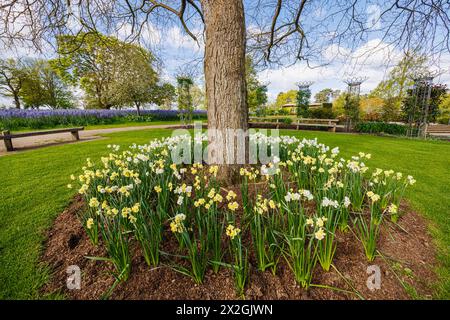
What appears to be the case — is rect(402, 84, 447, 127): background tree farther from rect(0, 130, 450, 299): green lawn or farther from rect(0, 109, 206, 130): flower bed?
rect(0, 109, 206, 130): flower bed

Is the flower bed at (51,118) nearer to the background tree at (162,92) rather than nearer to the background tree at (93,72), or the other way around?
the background tree at (93,72)

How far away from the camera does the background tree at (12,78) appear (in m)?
26.1

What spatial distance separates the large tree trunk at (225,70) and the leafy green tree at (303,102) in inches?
697

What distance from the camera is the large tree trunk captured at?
2.58m

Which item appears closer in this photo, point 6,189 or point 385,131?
point 6,189

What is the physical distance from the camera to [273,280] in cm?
158

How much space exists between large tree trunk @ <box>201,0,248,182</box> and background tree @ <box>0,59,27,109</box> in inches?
1461

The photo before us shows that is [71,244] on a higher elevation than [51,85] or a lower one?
lower

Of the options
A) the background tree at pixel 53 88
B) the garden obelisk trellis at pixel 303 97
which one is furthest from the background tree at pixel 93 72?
the garden obelisk trellis at pixel 303 97

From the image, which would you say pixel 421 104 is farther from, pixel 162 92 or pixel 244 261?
pixel 162 92

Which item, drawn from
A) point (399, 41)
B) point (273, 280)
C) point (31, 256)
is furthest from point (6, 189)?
point (399, 41)

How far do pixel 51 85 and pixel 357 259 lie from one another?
44448mm

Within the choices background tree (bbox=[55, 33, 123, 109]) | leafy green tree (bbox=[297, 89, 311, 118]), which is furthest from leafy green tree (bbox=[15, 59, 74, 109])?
leafy green tree (bbox=[297, 89, 311, 118])

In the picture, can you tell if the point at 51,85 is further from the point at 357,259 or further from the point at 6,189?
the point at 357,259
